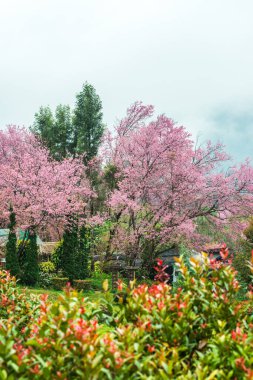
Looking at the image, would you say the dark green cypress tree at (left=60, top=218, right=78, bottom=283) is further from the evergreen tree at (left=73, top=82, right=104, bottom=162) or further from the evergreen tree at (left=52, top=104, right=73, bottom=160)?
the evergreen tree at (left=52, top=104, right=73, bottom=160)

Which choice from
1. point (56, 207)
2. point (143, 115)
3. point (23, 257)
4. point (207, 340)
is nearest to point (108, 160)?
point (143, 115)

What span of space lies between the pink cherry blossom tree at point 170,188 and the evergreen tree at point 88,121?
33.4ft

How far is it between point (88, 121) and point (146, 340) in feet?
112

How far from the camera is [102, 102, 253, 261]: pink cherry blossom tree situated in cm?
2597

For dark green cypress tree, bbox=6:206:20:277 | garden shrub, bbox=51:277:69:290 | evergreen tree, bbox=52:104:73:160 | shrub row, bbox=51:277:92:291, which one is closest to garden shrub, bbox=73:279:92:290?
shrub row, bbox=51:277:92:291

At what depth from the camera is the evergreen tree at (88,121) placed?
37.4 meters

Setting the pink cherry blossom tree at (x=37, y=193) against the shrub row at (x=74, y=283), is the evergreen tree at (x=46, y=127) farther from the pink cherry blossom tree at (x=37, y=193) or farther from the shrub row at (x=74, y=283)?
the shrub row at (x=74, y=283)

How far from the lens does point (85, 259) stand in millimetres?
29391

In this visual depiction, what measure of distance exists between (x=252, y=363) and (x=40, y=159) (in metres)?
25.7

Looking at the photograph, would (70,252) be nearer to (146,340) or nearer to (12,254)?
(12,254)

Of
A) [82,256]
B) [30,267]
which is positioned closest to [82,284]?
[30,267]

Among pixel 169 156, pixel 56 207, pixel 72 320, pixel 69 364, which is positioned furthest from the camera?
pixel 56 207

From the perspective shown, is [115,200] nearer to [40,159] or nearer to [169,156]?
[169,156]

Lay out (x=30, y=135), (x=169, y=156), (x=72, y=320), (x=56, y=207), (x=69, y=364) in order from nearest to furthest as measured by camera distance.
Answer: (x=69, y=364) → (x=72, y=320) → (x=169, y=156) → (x=56, y=207) → (x=30, y=135)
